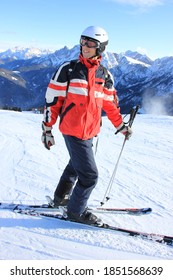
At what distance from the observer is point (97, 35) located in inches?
147

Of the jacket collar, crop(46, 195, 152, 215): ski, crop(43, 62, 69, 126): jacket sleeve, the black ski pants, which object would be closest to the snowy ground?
crop(46, 195, 152, 215): ski

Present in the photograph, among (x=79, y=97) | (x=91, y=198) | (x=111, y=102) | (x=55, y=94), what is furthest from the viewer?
(x=91, y=198)

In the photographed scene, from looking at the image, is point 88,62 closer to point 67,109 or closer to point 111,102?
point 67,109

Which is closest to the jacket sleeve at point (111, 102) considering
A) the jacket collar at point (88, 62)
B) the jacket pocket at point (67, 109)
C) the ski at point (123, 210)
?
the jacket collar at point (88, 62)

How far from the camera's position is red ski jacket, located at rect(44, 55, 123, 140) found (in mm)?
3623

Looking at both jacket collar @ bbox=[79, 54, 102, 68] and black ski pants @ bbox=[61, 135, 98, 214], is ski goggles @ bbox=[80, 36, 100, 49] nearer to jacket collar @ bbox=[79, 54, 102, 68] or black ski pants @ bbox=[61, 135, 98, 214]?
jacket collar @ bbox=[79, 54, 102, 68]

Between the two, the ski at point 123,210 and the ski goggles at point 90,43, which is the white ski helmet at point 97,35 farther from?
the ski at point 123,210

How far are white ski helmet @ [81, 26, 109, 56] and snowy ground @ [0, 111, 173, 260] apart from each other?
2116 mm

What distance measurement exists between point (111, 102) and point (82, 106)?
680 millimetres

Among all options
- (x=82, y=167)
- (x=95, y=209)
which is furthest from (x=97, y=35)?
(x=95, y=209)

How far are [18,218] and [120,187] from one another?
202 centimetres

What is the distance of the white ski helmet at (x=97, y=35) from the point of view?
12.2 feet

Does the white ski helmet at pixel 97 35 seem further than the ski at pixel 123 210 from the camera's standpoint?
No

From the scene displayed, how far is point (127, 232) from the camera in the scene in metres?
3.76
